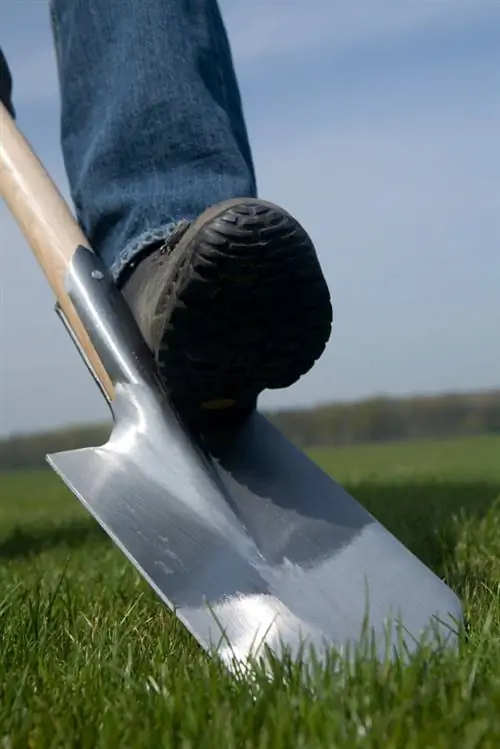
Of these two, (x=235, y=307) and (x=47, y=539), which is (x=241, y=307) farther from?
(x=47, y=539)

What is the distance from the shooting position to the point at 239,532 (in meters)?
1.42

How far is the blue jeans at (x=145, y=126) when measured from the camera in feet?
5.39

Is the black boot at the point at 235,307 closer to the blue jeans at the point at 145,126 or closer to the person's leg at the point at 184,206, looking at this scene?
the person's leg at the point at 184,206

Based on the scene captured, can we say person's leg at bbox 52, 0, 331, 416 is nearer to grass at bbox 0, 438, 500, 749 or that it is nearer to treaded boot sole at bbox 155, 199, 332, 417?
treaded boot sole at bbox 155, 199, 332, 417

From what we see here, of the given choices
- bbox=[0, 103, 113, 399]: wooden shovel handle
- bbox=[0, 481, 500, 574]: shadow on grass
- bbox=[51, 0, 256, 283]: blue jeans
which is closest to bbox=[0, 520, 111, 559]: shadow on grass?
bbox=[0, 481, 500, 574]: shadow on grass

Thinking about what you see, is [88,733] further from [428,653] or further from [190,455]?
[190,455]

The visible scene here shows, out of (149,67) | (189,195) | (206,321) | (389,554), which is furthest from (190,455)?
(149,67)

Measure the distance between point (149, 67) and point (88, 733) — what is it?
1.17 m

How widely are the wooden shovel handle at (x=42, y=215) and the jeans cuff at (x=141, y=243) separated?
100 mm

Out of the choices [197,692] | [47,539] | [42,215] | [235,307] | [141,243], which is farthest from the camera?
[47,539]

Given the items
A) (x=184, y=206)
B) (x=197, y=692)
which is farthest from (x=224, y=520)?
(x=184, y=206)

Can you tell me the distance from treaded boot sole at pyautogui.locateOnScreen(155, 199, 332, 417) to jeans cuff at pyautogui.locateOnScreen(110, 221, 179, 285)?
173 millimetres

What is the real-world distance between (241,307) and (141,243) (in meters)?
0.32

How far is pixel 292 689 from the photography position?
1.01 metres
